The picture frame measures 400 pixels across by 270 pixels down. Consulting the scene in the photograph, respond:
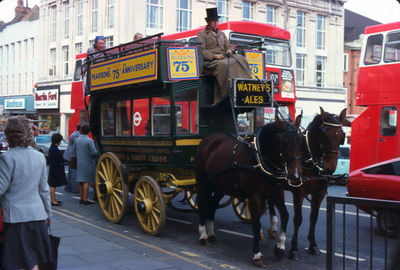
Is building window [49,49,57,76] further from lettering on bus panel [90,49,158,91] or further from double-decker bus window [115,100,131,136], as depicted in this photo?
double-decker bus window [115,100,131,136]

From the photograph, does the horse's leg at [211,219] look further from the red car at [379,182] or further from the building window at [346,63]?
the building window at [346,63]

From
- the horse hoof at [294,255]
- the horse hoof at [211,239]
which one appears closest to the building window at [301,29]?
the horse hoof at [211,239]

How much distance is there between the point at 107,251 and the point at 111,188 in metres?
2.63

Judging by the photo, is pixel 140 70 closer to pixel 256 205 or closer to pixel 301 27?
pixel 256 205

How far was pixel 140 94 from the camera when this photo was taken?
931 centimetres

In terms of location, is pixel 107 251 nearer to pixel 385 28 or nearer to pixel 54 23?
pixel 385 28

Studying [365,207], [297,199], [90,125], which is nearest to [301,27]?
[90,125]

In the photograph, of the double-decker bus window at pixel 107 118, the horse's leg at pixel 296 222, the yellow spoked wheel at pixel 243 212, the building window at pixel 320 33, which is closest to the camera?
the horse's leg at pixel 296 222

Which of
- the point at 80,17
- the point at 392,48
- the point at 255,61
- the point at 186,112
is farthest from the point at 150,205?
the point at 80,17

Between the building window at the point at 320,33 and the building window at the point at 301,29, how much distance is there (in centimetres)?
165

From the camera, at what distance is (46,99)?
1692 inches

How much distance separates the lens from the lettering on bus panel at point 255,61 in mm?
9453

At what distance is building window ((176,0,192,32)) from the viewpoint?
35125 millimetres

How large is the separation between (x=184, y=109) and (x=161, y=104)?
42cm
